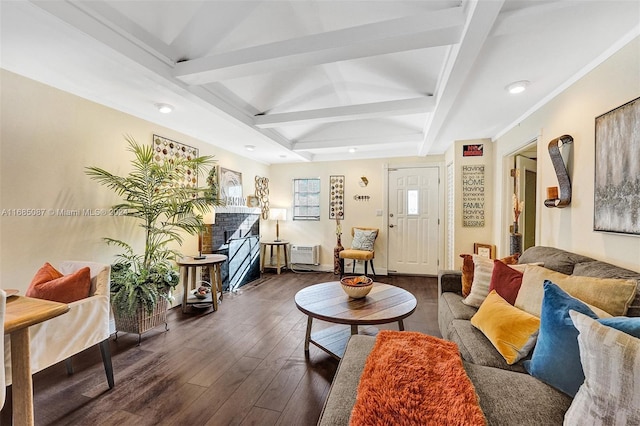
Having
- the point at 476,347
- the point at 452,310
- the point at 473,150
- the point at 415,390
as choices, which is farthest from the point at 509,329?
the point at 473,150

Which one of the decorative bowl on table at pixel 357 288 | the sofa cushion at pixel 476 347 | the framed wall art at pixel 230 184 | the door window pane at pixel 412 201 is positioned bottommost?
the sofa cushion at pixel 476 347

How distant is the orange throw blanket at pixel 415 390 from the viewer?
804mm

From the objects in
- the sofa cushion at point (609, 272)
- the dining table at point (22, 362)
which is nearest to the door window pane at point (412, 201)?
the sofa cushion at point (609, 272)

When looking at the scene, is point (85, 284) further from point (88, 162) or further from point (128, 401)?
point (88, 162)

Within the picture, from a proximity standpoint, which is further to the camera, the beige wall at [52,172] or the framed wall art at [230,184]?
the framed wall art at [230,184]

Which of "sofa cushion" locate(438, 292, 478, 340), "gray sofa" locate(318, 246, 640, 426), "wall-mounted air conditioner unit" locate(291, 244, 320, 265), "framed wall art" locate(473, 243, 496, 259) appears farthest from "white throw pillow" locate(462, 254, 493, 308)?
"wall-mounted air conditioner unit" locate(291, 244, 320, 265)

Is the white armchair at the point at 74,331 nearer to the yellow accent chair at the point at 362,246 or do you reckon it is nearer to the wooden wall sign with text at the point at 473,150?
the yellow accent chair at the point at 362,246

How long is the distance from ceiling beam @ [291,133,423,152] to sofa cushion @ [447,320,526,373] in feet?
9.23

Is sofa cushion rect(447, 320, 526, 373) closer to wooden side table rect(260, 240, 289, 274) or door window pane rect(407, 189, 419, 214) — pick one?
door window pane rect(407, 189, 419, 214)

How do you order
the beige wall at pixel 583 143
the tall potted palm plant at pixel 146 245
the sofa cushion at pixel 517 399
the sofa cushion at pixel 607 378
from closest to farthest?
the sofa cushion at pixel 607 378
the sofa cushion at pixel 517 399
the beige wall at pixel 583 143
the tall potted palm plant at pixel 146 245

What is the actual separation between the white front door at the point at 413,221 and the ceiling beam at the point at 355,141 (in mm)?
1056

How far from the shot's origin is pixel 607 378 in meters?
0.76

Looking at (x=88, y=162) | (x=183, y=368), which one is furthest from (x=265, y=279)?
(x=88, y=162)

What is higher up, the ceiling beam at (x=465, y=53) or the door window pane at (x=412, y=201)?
the ceiling beam at (x=465, y=53)
